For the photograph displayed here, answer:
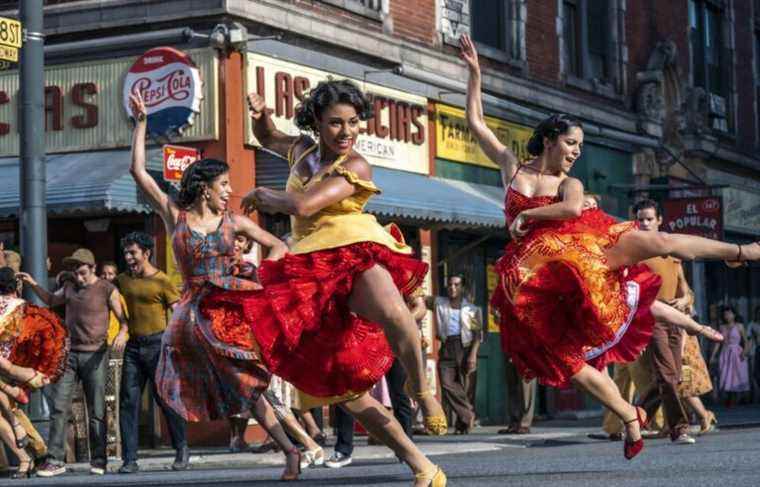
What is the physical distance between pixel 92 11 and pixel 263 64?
6.44 ft

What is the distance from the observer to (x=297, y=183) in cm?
861

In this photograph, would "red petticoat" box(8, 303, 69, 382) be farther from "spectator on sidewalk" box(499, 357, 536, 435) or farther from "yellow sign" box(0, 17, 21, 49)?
"spectator on sidewalk" box(499, 357, 536, 435)

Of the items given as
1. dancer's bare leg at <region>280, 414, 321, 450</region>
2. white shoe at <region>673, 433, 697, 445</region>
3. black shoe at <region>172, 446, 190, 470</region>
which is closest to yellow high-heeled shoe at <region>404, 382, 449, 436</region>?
dancer's bare leg at <region>280, 414, 321, 450</region>

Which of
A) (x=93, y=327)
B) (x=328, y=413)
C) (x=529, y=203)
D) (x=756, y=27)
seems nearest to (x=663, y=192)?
(x=756, y=27)

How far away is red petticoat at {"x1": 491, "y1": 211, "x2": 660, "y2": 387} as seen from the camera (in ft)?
31.7

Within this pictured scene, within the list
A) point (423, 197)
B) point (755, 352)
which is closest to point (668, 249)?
point (423, 197)

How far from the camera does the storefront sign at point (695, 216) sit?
90.9ft

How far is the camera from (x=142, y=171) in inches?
416

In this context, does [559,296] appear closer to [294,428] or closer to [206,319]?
[206,319]

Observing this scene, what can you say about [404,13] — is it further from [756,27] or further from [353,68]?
[756,27]

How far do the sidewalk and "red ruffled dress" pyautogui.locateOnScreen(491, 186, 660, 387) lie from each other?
14.8ft

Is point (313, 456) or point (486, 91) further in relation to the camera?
point (486, 91)

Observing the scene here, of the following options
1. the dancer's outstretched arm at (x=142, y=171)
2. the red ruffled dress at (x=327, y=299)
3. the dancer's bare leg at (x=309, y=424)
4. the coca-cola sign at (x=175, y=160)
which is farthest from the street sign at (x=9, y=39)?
the red ruffled dress at (x=327, y=299)

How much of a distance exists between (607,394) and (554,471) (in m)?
0.82
